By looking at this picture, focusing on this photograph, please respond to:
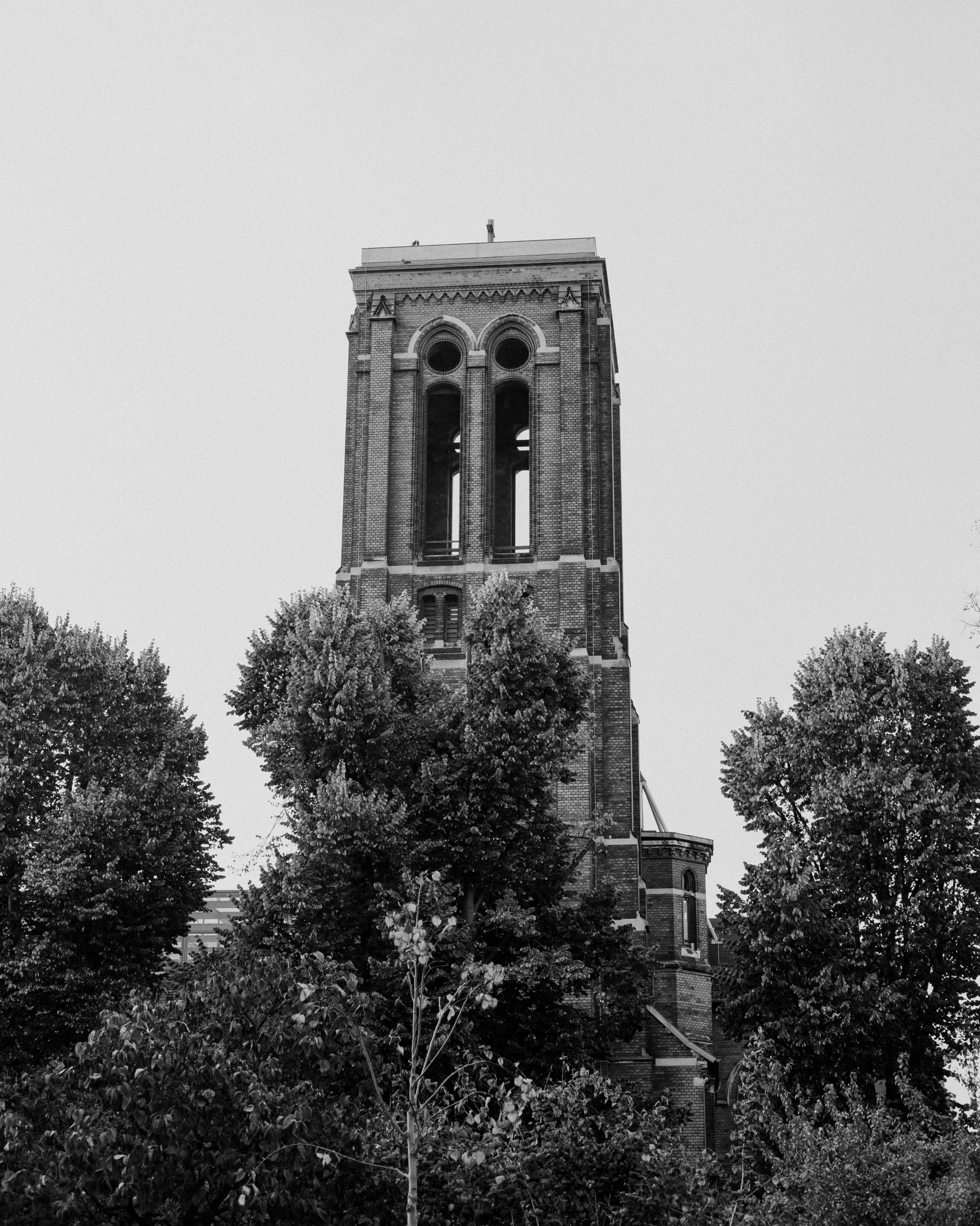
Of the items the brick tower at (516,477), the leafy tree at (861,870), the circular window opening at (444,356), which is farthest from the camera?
the circular window opening at (444,356)

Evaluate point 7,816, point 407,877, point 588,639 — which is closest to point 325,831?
point 407,877

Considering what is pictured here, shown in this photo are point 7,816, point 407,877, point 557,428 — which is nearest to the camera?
point 407,877

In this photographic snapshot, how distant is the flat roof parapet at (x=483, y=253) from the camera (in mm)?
49156

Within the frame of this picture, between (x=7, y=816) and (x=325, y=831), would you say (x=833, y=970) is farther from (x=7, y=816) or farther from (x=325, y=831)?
(x=7, y=816)

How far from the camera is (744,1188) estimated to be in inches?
854

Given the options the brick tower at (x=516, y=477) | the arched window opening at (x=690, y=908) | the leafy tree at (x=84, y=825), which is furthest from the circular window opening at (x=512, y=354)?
the leafy tree at (x=84, y=825)

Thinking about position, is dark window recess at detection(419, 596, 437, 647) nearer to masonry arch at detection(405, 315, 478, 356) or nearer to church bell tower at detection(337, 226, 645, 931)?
church bell tower at detection(337, 226, 645, 931)

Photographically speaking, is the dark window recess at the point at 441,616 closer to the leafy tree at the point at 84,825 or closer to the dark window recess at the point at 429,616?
the dark window recess at the point at 429,616

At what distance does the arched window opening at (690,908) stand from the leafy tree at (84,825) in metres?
20.4

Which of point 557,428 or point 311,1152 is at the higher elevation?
point 557,428

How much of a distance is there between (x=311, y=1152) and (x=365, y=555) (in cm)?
2876

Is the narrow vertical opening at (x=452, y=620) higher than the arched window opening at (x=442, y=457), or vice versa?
the arched window opening at (x=442, y=457)

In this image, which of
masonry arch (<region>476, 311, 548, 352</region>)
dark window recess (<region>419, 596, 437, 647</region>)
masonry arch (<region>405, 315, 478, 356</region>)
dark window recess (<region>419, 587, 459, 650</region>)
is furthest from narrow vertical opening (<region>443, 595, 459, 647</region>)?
masonry arch (<region>476, 311, 548, 352</region>)

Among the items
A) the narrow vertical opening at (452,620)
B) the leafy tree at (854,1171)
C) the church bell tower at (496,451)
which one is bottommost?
the leafy tree at (854,1171)
